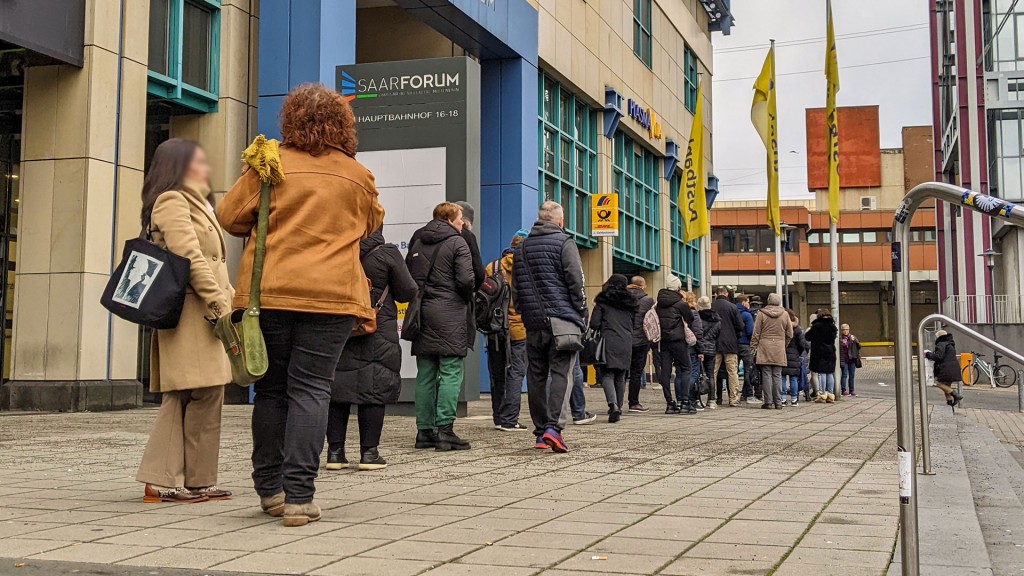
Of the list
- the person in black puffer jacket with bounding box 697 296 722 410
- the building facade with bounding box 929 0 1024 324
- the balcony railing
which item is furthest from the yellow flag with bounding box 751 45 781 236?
the building facade with bounding box 929 0 1024 324

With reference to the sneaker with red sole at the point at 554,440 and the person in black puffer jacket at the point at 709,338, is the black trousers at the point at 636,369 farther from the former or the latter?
the sneaker with red sole at the point at 554,440

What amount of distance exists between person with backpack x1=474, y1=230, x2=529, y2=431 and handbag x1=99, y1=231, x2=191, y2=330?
4819 millimetres

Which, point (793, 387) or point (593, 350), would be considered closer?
point (593, 350)

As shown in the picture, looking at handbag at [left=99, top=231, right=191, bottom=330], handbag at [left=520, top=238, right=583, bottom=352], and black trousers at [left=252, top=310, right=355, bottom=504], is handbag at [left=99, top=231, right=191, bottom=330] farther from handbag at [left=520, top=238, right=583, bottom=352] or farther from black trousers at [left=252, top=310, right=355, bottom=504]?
handbag at [left=520, top=238, right=583, bottom=352]

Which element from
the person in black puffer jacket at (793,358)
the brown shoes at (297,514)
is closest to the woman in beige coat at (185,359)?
the brown shoes at (297,514)

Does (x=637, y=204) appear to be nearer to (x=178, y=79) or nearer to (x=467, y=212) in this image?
(x=178, y=79)

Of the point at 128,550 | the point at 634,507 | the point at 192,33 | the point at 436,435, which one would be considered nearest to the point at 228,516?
the point at 128,550

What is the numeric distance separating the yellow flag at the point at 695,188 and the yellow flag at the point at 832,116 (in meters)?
4.60

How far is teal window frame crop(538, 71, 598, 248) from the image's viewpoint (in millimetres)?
24094

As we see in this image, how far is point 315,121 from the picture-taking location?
5230mm

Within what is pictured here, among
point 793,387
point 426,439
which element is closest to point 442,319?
point 426,439

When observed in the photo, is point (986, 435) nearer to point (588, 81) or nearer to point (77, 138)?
point (77, 138)

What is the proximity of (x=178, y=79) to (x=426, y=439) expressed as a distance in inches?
325

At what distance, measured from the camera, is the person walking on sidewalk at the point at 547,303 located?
8797mm
